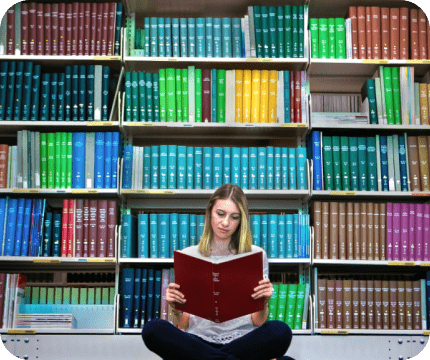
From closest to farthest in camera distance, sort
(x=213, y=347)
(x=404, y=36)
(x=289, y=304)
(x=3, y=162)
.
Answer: (x=213, y=347) → (x=289, y=304) → (x=3, y=162) → (x=404, y=36)

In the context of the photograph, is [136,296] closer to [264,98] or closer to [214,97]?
[214,97]

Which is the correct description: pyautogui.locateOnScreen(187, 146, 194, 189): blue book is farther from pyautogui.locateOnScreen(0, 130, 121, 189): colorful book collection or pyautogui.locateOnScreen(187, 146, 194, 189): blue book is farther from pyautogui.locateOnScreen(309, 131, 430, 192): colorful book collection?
pyautogui.locateOnScreen(309, 131, 430, 192): colorful book collection

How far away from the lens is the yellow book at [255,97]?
9.85 feet

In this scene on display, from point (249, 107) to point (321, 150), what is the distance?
1.52 ft

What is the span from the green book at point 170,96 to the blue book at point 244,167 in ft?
1.40

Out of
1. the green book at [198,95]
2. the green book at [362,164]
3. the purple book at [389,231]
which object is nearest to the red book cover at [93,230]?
the green book at [198,95]

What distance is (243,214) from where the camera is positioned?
7.59 ft

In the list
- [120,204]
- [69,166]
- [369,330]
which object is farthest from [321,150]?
[69,166]

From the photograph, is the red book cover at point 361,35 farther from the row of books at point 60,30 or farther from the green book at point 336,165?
the row of books at point 60,30

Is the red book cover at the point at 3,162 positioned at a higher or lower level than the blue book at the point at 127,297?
higher

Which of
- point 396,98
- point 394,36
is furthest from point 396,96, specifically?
point 394,36

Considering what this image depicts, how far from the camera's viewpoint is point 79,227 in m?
2.88

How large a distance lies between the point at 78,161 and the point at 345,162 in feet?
4.78

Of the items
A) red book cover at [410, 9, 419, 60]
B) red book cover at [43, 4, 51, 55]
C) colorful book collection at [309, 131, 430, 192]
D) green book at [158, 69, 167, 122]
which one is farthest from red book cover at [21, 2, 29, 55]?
red book cover at [410, 9, 419, 60]
